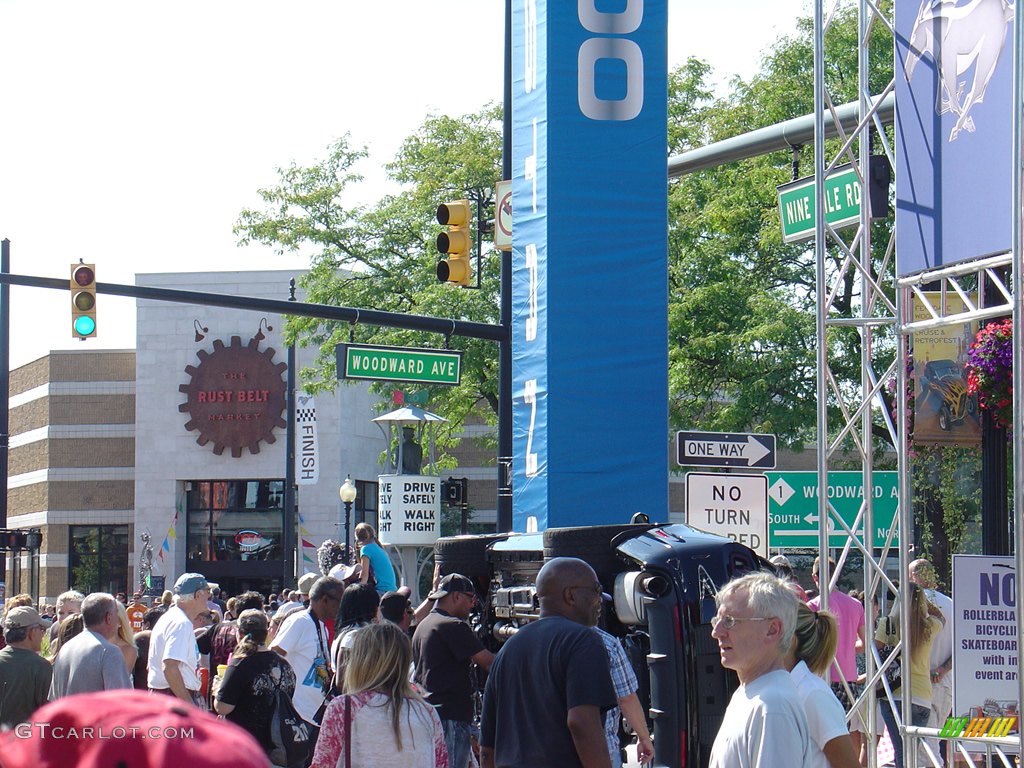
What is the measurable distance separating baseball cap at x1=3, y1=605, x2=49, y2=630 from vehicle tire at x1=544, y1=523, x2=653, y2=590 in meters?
3.39

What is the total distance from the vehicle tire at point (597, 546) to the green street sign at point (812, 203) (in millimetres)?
3824

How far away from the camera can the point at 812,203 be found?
36.4ft

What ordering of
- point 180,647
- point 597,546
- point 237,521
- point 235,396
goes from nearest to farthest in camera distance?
point 597,546 < point 180,647 < point 235,396 < point 237,521

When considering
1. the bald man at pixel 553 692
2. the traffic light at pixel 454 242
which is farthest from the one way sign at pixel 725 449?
the bald man at pixel 553 692

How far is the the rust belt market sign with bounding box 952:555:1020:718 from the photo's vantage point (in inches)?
351

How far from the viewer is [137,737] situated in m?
1.58

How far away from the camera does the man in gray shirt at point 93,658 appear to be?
823 centimetres

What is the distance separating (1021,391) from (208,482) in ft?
166

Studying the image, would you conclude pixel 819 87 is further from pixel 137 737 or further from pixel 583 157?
pixel 137 737

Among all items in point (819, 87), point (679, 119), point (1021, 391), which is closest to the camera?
point (1021, 391)

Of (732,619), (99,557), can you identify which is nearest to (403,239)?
(732,619)

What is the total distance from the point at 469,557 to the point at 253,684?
8.40 feet

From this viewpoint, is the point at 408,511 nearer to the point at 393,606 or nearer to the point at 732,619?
the point at 393,606

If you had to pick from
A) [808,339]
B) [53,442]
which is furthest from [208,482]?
[808,339]
